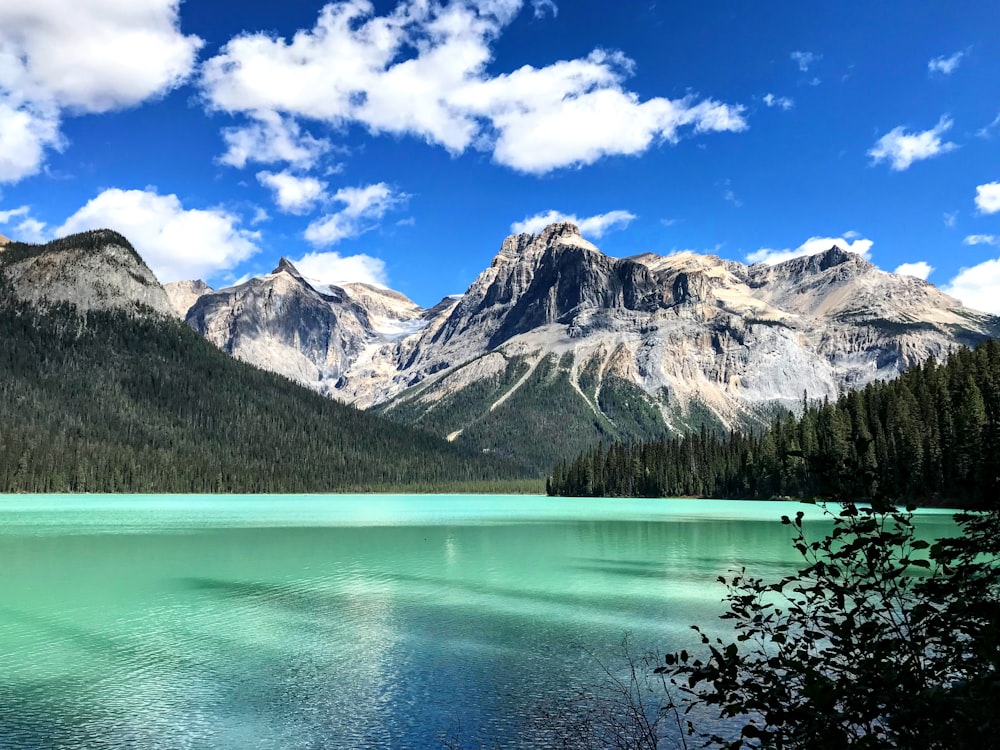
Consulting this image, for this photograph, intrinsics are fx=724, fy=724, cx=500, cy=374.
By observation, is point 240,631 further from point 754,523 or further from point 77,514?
point 77,514

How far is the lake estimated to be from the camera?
1738cm

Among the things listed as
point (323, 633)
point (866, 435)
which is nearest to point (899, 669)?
point (323, 633)

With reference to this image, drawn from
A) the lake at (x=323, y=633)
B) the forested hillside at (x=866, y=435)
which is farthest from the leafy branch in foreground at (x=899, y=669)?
the forested hillside at (x=866, y=435)

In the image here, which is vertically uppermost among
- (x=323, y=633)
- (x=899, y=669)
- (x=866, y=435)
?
(x=866, y=435)

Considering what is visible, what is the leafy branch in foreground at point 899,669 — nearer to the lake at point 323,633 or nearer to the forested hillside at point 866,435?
the lake at point 323,633

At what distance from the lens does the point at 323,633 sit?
2700cm

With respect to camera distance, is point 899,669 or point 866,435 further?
point 866,435

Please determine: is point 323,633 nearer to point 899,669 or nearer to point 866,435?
point 899,669

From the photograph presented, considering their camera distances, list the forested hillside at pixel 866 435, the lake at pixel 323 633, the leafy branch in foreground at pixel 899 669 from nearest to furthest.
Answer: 1. the leafy branch in foreground at pixel 899 669
2. the lake at pixel 323 633
3. the forested hillside at pixel 866 435

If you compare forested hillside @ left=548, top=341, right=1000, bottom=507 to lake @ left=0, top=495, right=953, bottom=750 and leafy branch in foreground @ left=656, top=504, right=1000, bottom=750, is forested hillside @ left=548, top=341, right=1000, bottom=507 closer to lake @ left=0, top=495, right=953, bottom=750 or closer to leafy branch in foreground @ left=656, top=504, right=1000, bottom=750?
lake @ left=0, top=495, right=953, bottom=750

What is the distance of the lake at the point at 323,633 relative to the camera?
17375 mm

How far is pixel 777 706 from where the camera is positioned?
6.08 metres

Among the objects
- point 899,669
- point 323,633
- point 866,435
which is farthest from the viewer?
point 866,435

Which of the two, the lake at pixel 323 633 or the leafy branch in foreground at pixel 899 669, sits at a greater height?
the leafy branch in foreground at pixel 899 669
